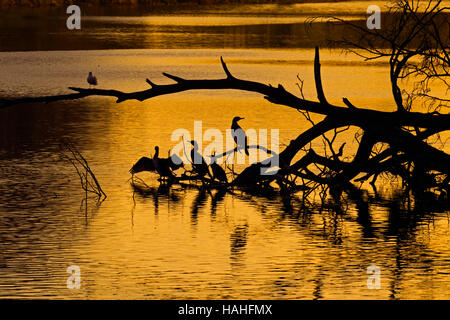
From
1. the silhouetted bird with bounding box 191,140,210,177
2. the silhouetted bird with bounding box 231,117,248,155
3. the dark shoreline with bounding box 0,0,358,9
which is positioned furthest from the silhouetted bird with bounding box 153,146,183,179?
the dark shoreline with bounding box 0,0,358,9

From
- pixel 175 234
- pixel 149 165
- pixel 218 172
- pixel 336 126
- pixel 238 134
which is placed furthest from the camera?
pixel 238 134

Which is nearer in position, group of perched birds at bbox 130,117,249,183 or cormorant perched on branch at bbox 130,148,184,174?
group of perched birds at bbox 130,117,249,183

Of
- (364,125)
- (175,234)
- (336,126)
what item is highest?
(364,125)

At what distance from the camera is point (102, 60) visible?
35.7 m

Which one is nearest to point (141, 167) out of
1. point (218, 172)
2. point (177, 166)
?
point (177, 166)

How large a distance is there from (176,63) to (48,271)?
23198 mm

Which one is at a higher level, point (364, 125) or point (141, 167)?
point (364, 125)

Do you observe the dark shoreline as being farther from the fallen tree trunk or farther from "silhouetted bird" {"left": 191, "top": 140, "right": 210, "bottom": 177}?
the fallen tree trunk

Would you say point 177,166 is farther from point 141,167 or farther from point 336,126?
point 336,126

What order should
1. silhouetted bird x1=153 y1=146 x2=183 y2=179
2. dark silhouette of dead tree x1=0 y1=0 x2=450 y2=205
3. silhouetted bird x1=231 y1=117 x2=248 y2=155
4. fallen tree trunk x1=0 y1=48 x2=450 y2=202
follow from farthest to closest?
silhouetted bird x1=231 y1=117 x2=248 y2=155 → silhouetted bird x1=153 y1=146 x2=183 y2=179 → dark silhouette of dead tree x1=0 y1=0 x2=450 y2=205 → fallen tree trunk x1=0 y1=48 x2=450 y2=202

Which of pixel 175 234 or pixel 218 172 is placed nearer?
pixel 175 234

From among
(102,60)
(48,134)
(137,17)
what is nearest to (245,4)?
(137,17)

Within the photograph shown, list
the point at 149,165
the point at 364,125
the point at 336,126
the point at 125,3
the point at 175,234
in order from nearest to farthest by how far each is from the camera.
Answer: the point at 364,125 → the point at 336,126 → the point at 175,234 → the point at 149,165 → the point at 125,3

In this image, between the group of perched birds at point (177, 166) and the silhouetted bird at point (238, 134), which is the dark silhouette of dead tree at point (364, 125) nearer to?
the group of perched birds at point (177, 166)
